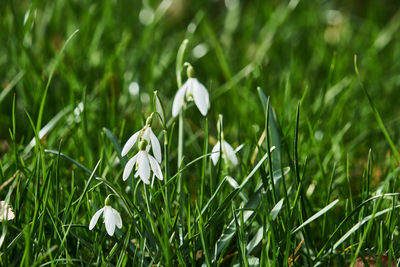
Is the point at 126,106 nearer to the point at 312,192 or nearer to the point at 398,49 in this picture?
the point at 312,192

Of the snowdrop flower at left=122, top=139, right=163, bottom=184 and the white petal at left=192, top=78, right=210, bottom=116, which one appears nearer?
the snowdrop flower at left=122, top=139, right=163, bottom=184

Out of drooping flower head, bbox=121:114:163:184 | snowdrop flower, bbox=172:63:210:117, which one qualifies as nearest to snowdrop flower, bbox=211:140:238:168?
snowdrop flower, bbox=172:63:210:117

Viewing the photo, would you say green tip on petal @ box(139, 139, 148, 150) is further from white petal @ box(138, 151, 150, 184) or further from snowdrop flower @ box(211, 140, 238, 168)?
snowdrop flower @ box(211, 140, 238, 168)

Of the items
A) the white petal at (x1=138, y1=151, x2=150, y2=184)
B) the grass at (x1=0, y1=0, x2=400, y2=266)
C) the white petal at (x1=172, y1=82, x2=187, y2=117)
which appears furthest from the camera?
the white petal at (x1=172, y1=82, x2=187, y2=117)

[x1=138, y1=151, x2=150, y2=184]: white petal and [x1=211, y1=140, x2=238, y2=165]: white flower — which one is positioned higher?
[x1=138, y1=151, x2=150, y2=184]: white petal

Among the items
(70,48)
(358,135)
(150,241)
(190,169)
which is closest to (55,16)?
(70,48)

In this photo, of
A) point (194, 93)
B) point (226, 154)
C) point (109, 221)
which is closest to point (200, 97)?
point (194, 93)

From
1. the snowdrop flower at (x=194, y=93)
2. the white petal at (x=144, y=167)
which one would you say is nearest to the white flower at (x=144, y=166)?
the white petal at (x=144, y=167)

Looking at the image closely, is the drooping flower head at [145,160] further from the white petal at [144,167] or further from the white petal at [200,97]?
the white petal at [200,97]
